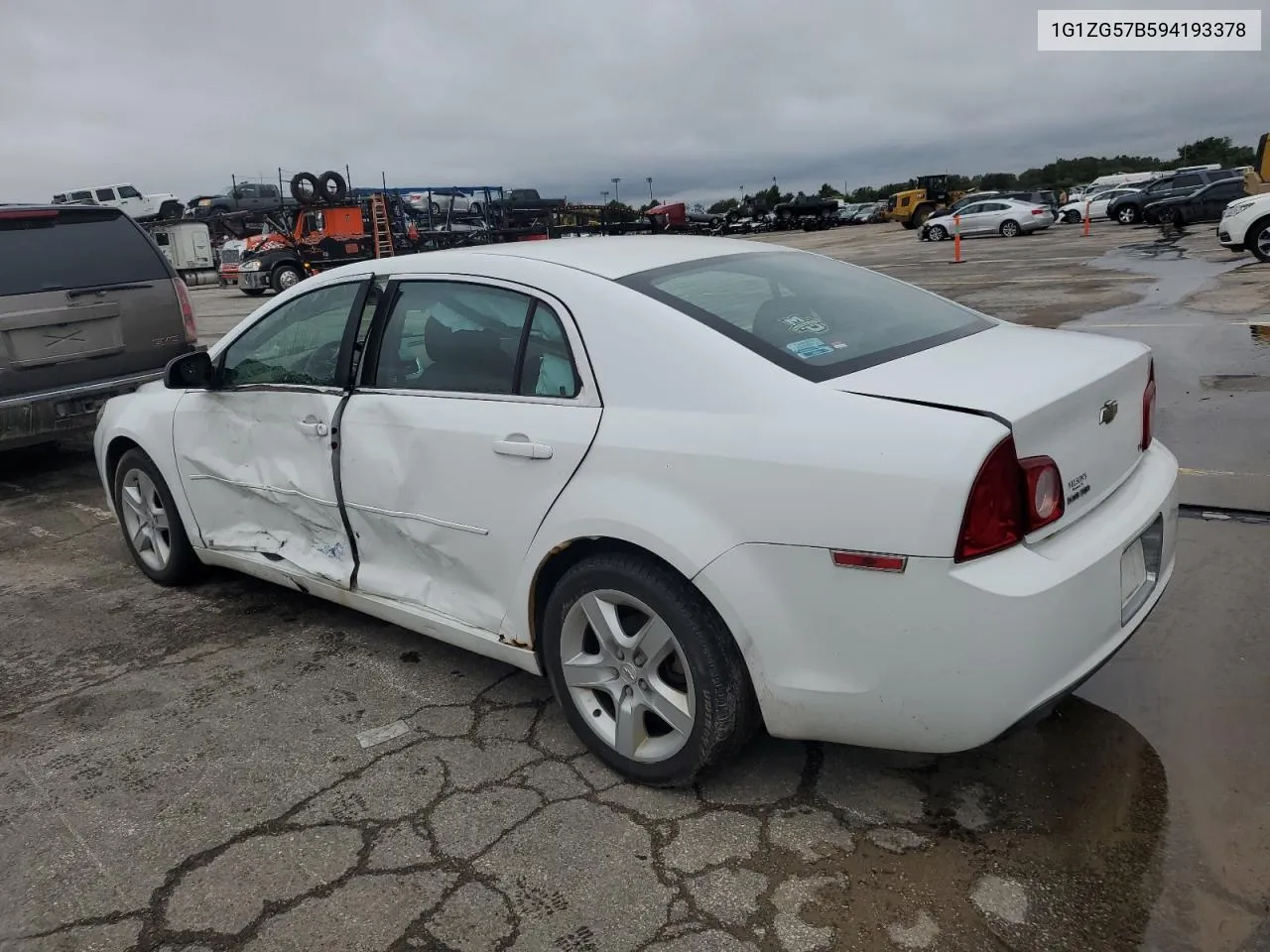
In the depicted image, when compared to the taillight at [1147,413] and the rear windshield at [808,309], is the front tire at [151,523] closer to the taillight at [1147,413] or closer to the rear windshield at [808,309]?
the rear windshield at [808,309]

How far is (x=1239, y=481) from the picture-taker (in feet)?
16.6

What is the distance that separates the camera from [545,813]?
276 cm

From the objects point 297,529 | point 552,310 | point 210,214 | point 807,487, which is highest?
point 210,214

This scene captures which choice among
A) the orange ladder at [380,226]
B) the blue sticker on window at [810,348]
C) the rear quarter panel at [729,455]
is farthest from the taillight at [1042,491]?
the orange ladder at [380,226]

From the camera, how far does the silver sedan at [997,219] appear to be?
111 feet

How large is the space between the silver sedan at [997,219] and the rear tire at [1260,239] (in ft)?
59.0

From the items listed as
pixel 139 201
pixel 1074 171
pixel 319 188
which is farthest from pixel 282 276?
pixel 1074 171

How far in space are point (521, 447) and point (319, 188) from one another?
2398 cm

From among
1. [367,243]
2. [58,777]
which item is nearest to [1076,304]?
[58,777]

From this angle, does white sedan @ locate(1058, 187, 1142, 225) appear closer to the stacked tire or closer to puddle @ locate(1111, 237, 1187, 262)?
puddle @ locate(1111, 237, 1187, 262)

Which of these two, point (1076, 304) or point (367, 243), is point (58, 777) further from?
point (367, 243)

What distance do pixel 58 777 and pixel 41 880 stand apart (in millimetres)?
580

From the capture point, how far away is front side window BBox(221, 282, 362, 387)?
3662 mm

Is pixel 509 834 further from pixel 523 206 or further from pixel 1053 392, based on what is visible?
pixel 523 206
